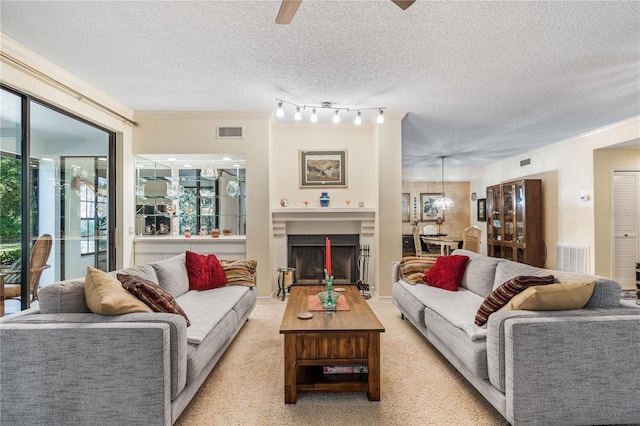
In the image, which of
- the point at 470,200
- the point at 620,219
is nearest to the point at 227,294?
the point at 620,219

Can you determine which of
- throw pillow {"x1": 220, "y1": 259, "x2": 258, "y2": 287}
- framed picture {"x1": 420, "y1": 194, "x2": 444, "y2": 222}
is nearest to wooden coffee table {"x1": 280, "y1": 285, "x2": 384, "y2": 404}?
throw pillow {"x1": 220, "y1": 259, "x2": 258, "y2": 287}

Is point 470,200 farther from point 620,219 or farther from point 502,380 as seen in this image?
point 502,380

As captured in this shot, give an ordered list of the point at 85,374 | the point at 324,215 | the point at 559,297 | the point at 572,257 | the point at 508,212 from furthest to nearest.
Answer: the point at 508,212
the point at 572,257
the point at 324,215
the point at 559,297
the point at 85,374

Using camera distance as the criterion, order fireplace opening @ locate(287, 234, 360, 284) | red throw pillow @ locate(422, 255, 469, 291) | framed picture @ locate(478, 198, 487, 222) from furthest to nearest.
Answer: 1. framed picture @ locate(478, 198, 487, 222)
2. fireplace opening @ locate(287, 234, 360, 284)
3. red throw pillow @ locate(422, 255, 469, 291)

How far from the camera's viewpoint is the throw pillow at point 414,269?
3.52 meters

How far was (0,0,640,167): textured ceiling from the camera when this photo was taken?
2.30 m

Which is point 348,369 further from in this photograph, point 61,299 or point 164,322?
point 61,299

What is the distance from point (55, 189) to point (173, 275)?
1778 millimetres

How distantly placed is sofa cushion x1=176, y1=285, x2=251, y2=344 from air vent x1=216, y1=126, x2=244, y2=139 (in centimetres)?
227

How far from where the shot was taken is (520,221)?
258 inches

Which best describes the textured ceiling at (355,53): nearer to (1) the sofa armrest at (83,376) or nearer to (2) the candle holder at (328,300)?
(2) the candle holder at (328,300)

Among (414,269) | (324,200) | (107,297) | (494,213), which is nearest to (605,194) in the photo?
(494,213)

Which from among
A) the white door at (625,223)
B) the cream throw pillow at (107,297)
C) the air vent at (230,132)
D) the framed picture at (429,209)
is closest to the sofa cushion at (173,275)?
the cream throw pillow at (107,297)

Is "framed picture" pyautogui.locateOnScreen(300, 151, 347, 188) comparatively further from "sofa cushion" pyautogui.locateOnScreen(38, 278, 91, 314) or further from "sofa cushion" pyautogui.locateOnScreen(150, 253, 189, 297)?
"sofa cushion" pyautogui.locateOnScreen(38, 278, 91, 314)
